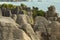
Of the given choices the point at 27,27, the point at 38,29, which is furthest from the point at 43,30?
the point at 27,27

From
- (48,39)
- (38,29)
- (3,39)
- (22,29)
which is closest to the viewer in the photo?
(3,39)

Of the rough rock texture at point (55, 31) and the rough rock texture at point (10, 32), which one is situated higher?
the rough rock texture at point (10, 32)

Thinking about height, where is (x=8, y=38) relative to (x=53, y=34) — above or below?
above

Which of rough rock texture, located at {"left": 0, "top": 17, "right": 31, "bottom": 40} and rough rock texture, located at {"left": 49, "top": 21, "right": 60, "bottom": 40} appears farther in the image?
rough rock texture, located at {"left": 49, "top": 21, "right": 60, "bottom": 40}

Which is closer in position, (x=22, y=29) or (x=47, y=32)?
(x=22, y=29)

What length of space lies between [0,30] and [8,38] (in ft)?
1.19

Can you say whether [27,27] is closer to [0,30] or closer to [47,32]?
[0,30]

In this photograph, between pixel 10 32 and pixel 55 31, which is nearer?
pixel 10 32

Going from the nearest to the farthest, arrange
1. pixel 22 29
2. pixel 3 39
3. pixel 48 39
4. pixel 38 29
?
pixel 3 39 → pixel 22 29 → pixel 48 39 → pixel 38 29

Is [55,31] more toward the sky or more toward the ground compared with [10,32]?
more toward the ground

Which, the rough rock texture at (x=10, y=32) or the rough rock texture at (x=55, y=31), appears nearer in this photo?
the rough rock texture at (x=10, y=32)

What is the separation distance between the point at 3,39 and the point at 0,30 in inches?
12.4

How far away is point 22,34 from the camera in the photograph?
8.59 meters

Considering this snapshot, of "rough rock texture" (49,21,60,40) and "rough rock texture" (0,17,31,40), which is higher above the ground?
"rough rock texture" (0,17,31,40)
